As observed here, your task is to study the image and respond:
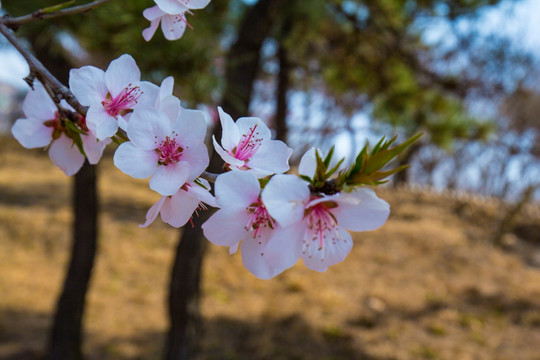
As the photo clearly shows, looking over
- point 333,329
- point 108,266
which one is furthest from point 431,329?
point 108,266

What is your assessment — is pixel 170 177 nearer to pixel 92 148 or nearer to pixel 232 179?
pixel 232 179

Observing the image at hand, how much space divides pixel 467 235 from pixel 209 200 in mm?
4319

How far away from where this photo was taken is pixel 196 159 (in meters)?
0.45

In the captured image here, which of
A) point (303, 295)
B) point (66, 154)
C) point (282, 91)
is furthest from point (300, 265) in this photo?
point (66, 154)

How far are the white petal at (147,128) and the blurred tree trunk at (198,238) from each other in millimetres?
1378

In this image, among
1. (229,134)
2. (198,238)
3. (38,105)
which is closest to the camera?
(229,134)

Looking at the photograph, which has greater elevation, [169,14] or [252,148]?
[169,14]

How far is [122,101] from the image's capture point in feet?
1.72

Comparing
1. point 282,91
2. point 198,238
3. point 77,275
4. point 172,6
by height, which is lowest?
point 77,275

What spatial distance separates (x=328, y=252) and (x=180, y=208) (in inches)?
6.6

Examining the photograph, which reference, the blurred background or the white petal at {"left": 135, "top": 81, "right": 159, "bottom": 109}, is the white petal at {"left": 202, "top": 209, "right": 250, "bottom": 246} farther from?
the blurred background

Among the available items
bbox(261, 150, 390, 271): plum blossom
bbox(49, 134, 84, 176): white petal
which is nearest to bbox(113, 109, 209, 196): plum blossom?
bbox(261, 150, 390, 271): plum blossom

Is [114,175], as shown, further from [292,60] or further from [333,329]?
[333,329]

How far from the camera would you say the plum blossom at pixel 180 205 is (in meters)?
0.47
